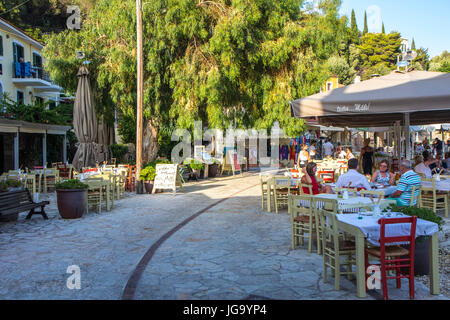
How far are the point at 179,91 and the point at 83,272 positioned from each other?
438 inches

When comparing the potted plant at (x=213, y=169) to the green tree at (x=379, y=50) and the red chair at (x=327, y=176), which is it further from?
the green tree at (x=379, y=50)

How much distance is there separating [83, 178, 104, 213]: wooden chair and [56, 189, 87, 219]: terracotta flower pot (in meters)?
0.74

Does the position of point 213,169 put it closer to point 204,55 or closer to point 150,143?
point 150,143

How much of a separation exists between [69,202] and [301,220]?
18.4 ft

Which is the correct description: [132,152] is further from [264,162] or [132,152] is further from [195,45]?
[195,45]

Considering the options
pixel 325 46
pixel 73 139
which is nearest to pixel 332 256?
pixel 325 46

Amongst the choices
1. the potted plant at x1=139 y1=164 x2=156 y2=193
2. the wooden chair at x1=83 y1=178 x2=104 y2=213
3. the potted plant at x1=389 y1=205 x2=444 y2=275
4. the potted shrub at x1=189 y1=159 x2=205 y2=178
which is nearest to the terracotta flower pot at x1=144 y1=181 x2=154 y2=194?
the potted plant at x1=139 y1=164 x2=156 y2=193

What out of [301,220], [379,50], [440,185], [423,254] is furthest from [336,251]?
[379,50]

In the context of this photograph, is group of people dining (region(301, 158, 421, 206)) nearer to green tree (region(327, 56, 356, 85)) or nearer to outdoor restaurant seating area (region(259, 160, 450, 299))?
outdoor restaurant seating area (region(259, 160, 450, 299))

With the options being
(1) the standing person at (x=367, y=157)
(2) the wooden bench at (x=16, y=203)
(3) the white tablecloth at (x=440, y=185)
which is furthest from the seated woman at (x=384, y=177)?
(2) the wooden bench at (x=16, y=203)

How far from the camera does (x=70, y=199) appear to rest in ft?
32.7

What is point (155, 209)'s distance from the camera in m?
11.4

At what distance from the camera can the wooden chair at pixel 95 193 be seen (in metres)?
10.8

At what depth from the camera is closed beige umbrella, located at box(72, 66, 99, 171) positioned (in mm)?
15594
